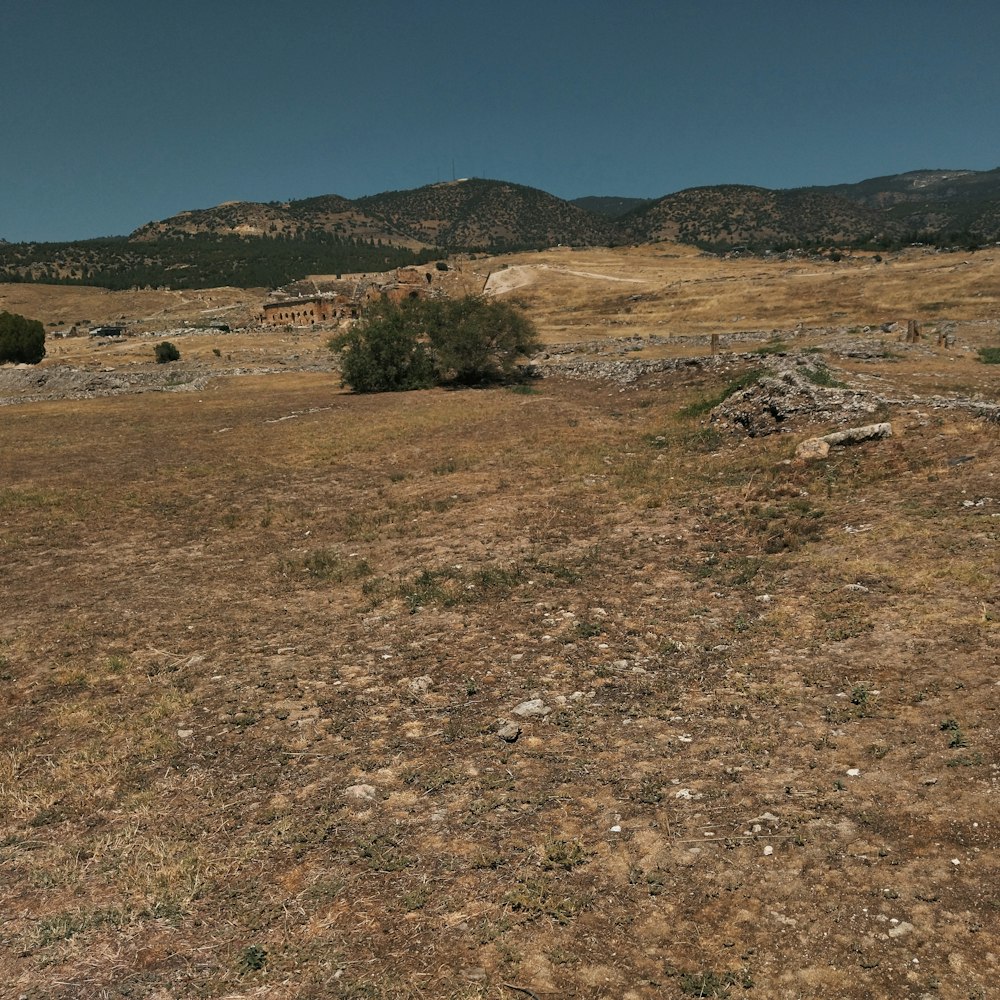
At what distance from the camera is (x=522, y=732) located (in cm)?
658

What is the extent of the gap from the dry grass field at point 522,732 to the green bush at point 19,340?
5871 centimetres

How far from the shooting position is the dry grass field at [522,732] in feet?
13.7

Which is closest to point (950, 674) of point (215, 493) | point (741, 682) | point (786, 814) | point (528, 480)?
point (741, 682)

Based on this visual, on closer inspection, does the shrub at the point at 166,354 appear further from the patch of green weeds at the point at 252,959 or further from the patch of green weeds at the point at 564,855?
the patch of green weeds at the point at 564,855

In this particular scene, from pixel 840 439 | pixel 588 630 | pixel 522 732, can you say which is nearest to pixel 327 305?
pixel 840 439

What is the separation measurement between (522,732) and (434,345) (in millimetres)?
34723

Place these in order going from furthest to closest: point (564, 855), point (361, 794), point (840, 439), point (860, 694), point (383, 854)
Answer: point (840, 439), point (860, 694), point (361, 794), point (383, 854), point (564, 855)

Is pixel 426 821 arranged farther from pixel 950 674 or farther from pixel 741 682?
pixel 950 674

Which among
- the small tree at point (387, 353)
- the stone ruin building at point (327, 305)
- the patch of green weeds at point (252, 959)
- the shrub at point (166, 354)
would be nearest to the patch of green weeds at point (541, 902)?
the patch of green weeds at point (252, 959)

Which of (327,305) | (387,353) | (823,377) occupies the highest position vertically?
(327,305)

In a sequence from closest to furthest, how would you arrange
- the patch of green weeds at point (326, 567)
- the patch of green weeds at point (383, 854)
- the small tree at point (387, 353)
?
the patch of green weeds at point (383, 854) → the patch of green weeds at point (326, 567) → the small tree at point (387, 353)

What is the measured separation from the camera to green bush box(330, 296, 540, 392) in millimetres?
37656

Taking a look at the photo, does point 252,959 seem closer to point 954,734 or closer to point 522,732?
point 522,732

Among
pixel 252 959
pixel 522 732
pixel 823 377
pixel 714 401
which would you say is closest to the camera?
pixel 252 959
